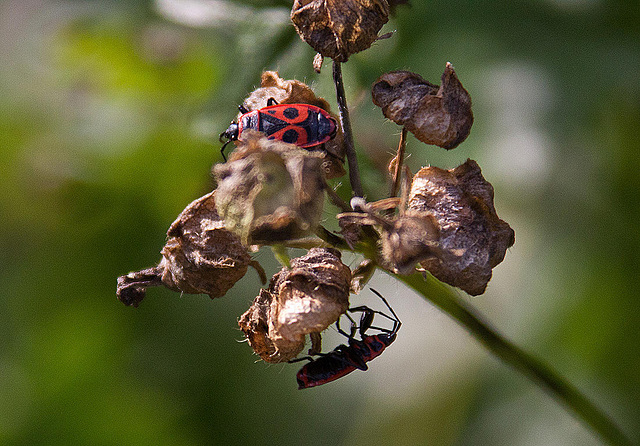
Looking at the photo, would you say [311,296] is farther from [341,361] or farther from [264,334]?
[341,361]

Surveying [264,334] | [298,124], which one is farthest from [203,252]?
[298,124]

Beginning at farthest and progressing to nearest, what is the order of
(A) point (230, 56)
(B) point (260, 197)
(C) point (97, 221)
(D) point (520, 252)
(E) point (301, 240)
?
(C) point (97, 221) < (D) point (520, 252) < (A) point (230, 56) < (E) point (301, 240) < (B) point (260, 197)

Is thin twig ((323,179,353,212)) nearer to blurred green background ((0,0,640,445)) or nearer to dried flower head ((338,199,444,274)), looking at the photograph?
dried flower head ((338,199,444,274))

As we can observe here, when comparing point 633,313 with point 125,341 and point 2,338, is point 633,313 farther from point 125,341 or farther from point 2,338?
point 2,338

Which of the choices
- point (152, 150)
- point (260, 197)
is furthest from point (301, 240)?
point (152, 150)

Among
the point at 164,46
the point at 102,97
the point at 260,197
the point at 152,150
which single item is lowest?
the point at 260,197

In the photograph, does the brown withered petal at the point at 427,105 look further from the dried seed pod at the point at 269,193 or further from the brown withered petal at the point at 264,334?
the brown withered petal at the point at 264,334
